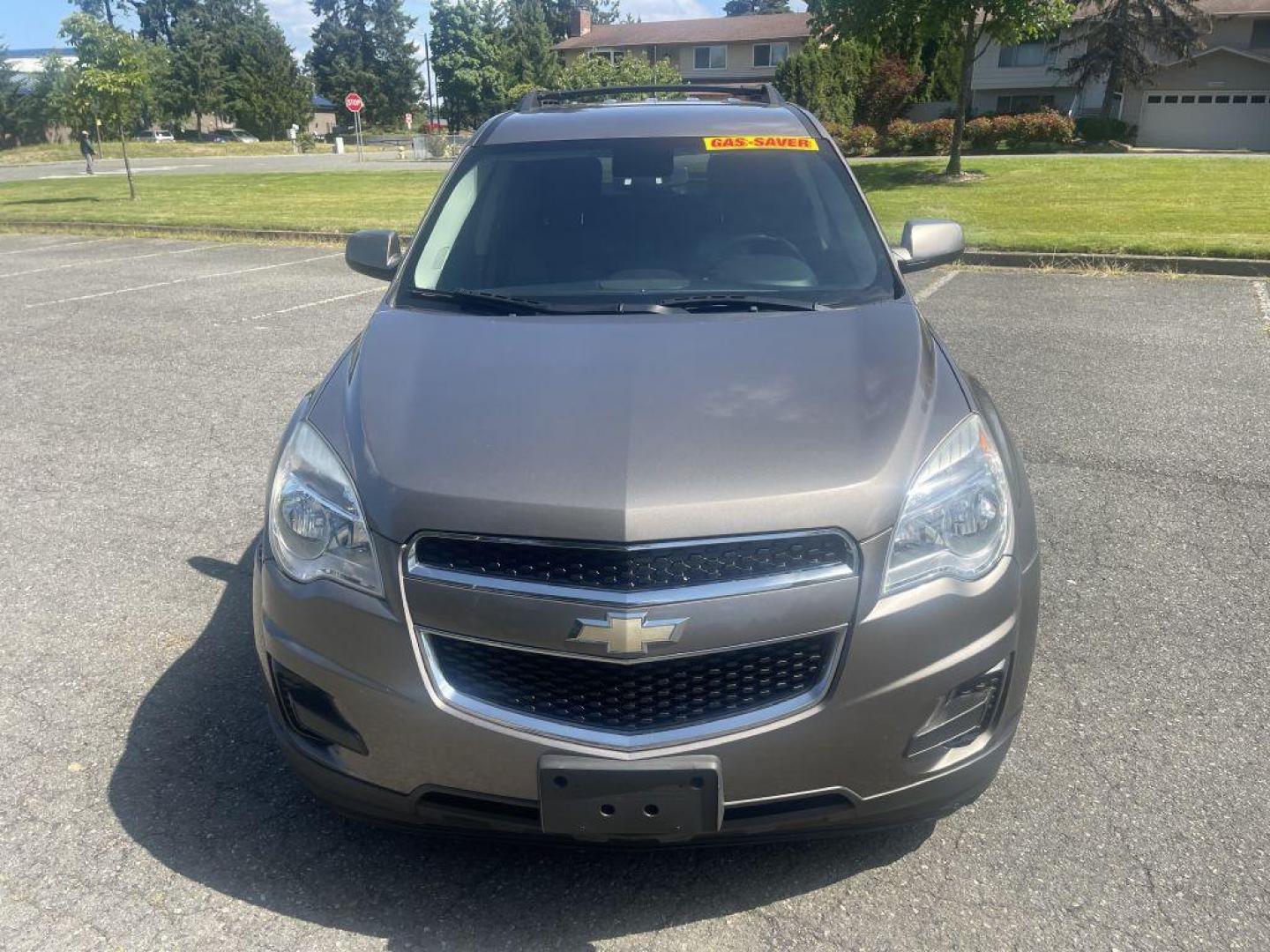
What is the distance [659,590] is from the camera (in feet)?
7.10

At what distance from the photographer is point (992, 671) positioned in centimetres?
234

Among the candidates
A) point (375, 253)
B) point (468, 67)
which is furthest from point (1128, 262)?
point (468, 67)

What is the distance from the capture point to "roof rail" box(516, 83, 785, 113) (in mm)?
4693

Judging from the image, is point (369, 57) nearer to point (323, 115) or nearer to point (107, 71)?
point (323, 115)

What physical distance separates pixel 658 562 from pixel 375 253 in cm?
249

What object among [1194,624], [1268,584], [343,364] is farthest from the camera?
[1268,584]

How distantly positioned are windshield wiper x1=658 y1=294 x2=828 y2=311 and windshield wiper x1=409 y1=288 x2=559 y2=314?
0.39m

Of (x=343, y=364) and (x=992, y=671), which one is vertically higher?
(x=343, y=364)

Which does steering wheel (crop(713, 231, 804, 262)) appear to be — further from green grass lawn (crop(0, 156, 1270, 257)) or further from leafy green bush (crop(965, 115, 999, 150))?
leafy green bush (crop(965, 115, 999, 150))

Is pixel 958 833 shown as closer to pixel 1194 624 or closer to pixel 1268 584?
pixel 1194 624

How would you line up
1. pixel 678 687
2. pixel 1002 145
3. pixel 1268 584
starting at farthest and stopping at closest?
1. pixel 1002 145
2. pixel 1268 584
3. pixel 678 687

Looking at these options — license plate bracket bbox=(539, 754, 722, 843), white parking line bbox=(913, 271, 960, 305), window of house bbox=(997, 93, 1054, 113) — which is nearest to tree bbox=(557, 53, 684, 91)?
window of house bbox=(997, 93, 1054, 113)

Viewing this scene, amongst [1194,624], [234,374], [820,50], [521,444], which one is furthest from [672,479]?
[820,50]

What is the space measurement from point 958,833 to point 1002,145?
34.5m
